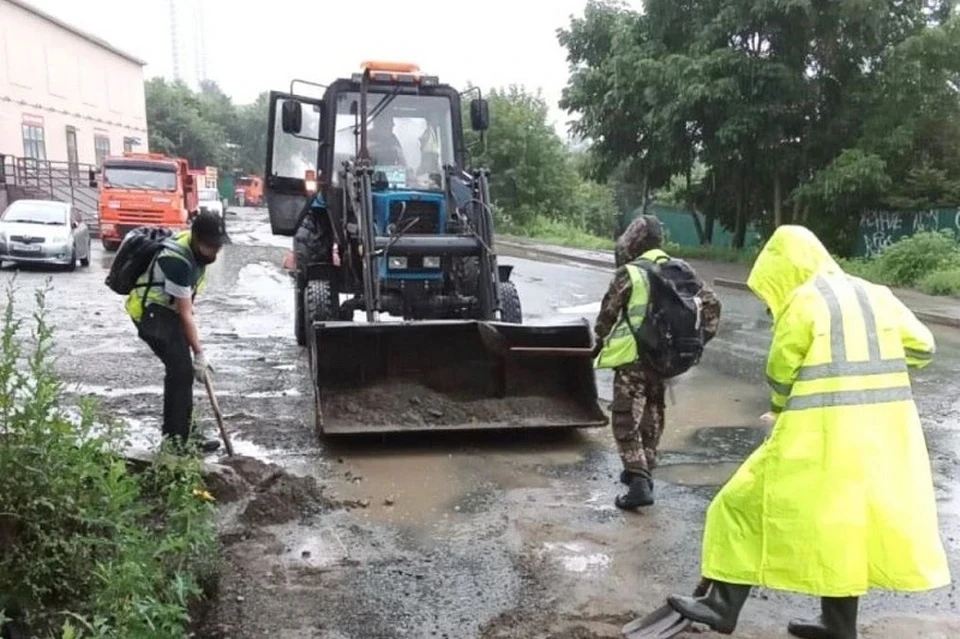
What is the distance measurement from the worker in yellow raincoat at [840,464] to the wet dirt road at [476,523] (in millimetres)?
851

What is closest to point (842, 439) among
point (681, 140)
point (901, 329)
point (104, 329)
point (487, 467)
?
point (901, 329)

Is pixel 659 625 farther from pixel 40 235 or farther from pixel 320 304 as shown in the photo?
pixel 40 235

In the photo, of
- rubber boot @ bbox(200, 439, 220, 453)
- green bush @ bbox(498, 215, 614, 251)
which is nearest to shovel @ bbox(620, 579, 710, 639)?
rubber boot @ bbox(200, 439, 220, 453)

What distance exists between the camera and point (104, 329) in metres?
10.8

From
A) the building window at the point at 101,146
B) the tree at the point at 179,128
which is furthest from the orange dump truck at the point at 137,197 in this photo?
the tree at the point at 179,128

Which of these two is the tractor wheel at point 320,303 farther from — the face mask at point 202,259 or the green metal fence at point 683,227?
the green metal fence at point 683,227

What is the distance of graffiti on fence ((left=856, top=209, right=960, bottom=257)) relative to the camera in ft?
62.0

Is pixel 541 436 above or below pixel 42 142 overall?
below

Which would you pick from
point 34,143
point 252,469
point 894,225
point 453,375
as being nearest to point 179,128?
point 34,143

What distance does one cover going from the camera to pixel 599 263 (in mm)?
23812

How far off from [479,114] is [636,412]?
16.4ft

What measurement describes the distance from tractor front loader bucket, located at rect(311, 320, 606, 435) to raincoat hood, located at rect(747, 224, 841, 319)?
2.86m

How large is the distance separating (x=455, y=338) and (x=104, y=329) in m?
5.92

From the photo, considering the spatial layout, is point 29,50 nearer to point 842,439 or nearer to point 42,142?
point 42,142
